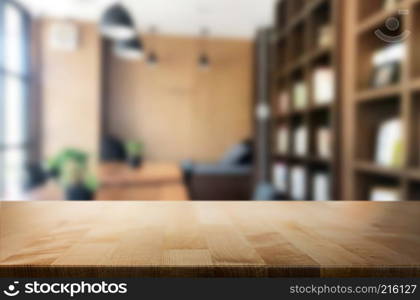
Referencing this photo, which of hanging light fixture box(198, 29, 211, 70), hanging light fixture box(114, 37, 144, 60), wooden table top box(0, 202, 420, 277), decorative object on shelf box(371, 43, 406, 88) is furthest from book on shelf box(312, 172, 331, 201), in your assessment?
hanging light fixture box(198, 29, 211, 70)

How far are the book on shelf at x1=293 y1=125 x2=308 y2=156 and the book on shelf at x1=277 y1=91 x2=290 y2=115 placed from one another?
0.24m

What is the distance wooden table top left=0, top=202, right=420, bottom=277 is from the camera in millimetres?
335

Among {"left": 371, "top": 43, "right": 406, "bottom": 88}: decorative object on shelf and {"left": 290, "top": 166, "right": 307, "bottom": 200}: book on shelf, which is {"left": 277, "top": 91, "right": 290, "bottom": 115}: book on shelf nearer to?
{"left": 290, "top": 166, "right": 307, "bottom": 200}: book on shelf

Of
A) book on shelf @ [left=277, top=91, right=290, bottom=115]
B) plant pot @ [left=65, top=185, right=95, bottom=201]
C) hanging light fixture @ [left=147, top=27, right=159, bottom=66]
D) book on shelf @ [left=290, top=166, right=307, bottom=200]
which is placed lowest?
book on shelf @ [left=290, top=166, right=307, bottom=200]

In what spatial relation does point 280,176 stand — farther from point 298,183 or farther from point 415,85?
point 415,85

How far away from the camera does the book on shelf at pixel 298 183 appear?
3037 millimetres

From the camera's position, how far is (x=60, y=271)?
1.09ft

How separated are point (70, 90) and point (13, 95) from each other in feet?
2.51

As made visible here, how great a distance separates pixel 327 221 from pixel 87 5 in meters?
5.02

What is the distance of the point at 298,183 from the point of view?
3.16m

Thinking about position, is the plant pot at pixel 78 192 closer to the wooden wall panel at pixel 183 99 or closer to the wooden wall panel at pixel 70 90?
the wooden wall panel at pixel 70 90

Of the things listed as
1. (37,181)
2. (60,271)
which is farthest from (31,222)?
(37,181)

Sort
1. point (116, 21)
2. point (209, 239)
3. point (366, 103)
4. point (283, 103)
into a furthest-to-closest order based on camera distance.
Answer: point (283, 103) → point (116, 21) → point (366, 103) → point (209, 239)

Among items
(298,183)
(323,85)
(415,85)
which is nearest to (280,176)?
(298,183)
